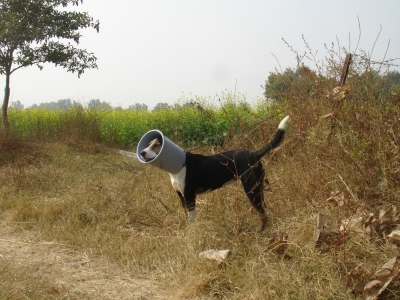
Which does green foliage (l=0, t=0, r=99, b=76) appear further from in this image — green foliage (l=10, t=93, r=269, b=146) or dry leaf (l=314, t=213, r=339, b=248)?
dry leaf (l=314, t=213, r=339, b=248)

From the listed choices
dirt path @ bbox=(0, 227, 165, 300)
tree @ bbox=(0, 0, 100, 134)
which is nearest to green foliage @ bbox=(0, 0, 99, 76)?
tree @ bbox=(0, 0, 100, 134)

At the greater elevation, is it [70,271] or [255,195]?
[255,195]

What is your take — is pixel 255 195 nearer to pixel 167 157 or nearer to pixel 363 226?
pixel 167 157

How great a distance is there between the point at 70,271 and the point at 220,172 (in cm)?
198

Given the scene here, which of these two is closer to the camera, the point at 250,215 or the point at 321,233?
the point at 321,233

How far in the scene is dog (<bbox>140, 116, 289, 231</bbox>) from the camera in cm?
497

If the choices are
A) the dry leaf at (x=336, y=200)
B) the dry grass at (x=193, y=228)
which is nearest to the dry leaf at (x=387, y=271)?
the dry grass at (x=193, y=228)

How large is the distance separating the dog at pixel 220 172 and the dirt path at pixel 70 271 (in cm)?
123

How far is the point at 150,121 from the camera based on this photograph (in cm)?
1402

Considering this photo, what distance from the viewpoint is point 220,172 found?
523cm

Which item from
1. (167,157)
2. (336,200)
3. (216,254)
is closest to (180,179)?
(167,157)

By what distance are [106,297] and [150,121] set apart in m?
10.5

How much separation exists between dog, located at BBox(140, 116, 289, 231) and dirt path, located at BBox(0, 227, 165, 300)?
1231 mm

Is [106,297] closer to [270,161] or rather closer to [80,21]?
[270,161]
